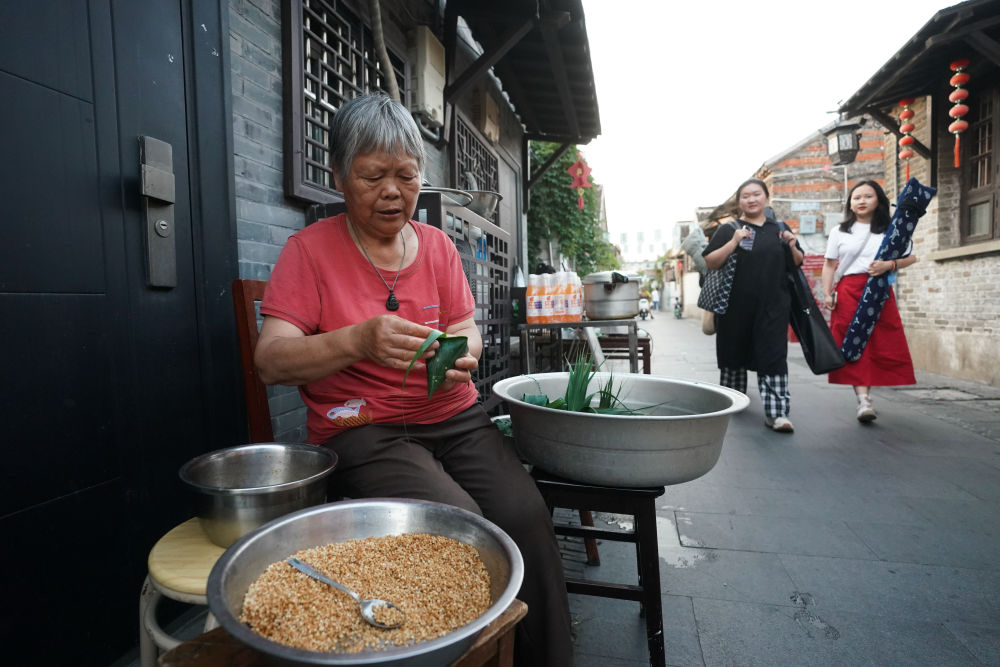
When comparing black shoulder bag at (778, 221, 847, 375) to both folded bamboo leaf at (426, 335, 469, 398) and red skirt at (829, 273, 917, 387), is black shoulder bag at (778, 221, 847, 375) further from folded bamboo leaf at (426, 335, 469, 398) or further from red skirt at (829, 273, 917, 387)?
folded bamboo leaf at (426, 335, 469, 398)

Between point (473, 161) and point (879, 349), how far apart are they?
442 centimetres

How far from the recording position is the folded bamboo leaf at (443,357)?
4.51 feet

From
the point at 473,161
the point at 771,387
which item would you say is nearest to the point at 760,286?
the point at 771,387

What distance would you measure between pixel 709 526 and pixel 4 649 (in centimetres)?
286

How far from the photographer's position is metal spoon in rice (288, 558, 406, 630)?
2.87 feet

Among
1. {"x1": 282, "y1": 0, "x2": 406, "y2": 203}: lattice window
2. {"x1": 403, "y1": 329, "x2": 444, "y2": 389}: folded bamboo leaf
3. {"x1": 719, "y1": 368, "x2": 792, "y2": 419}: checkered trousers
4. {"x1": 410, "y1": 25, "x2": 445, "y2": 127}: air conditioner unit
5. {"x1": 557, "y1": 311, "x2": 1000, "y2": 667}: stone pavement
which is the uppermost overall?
{"x1": 410, "y1": 25, "x2": 445, "y2": 127}: air conditioner unit

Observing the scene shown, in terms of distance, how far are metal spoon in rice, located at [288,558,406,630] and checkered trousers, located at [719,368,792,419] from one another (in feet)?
13.7

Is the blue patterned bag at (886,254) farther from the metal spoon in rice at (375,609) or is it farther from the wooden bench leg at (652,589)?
the metal spoon in rice at (375,609)

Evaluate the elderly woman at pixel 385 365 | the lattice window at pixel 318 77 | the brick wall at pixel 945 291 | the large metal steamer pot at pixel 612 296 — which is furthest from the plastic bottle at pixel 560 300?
the brick wall at pixel 945 291

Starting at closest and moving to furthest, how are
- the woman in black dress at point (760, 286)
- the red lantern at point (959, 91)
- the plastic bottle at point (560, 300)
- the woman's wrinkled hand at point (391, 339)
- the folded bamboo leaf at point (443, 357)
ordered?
the woman's wrinkled hand at point (391, 339), the folded bamboo leaf at point (443, 357), the plastic bottle at point (560, 300), the woman in black dress at point (760, 286), the red lantern at point (959, 91)

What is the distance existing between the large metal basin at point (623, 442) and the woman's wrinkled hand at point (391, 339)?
1.42ft

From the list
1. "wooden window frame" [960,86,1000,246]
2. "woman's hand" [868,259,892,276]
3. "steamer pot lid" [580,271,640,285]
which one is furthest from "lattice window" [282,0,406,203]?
"wooden window frame" [960,86,1000,246]

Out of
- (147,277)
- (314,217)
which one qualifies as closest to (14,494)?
(147,277)

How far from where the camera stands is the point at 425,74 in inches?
166
